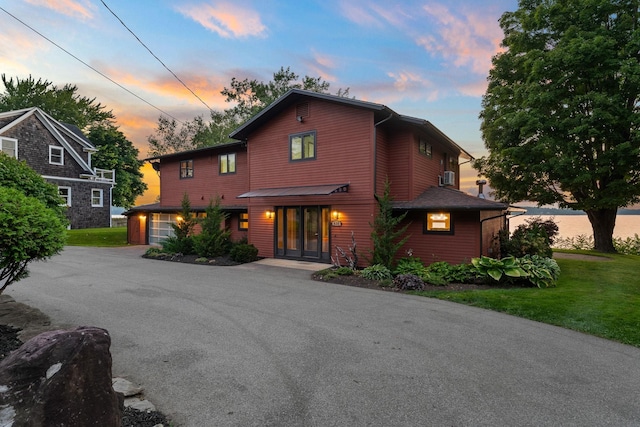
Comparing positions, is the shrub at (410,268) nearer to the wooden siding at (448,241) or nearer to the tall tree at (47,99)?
the wooden siding at (448,241)

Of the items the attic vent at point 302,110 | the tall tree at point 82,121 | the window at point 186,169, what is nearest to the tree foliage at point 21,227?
the attic vent at point 302,110

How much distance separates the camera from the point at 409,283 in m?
8.48

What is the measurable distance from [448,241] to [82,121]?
43.2 m

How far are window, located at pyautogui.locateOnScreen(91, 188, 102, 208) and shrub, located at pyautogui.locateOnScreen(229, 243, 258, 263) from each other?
1985cm

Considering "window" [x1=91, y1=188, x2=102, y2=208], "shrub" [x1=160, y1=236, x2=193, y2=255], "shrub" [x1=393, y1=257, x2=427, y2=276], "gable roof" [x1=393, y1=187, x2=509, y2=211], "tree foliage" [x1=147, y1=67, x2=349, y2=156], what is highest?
"tree foliage" [x1=147, y1=67, x2=349, y2=156]

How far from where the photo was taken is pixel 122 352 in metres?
4.38

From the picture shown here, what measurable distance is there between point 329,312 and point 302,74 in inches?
1100

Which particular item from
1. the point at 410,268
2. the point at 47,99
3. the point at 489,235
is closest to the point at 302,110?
the point at 410,268

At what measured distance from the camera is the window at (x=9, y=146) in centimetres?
2089

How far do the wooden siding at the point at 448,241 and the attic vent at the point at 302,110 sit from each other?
5.78 metres

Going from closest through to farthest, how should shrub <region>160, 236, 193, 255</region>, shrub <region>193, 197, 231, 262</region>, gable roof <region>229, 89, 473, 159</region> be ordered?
gable roof <region>229, 89, 473, 159</region> → shrub <region>193, 197, 231, 262</region> → shrub <region>160, 236, 193, 255</region>

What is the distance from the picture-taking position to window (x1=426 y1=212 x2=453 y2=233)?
36.6 ft

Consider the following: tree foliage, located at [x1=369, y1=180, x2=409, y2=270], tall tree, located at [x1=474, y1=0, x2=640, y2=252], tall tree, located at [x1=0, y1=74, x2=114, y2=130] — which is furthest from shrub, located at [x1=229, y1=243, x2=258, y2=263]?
tall tree, located at [x1=0, y1=74, x2=114, y2=130]

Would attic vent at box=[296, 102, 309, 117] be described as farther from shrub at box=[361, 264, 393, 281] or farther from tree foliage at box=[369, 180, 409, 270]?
shrub at box=[361, 264, 393, 281]
